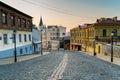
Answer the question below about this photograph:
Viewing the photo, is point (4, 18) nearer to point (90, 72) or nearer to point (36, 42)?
point (90, 72)

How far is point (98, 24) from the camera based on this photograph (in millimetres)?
55125

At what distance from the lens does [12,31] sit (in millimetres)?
36188

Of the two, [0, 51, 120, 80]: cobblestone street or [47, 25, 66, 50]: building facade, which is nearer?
[0, 51, 120, 80]: cobblestone street

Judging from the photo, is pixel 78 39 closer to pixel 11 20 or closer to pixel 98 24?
pixel 98 24

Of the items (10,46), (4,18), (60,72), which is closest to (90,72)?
(60,72)

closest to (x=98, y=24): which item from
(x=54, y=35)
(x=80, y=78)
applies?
(x=80, y=78)

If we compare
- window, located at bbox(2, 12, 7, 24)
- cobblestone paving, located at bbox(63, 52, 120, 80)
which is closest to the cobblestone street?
cobblestone paving, located at bbox(63, 52, 120, 80)

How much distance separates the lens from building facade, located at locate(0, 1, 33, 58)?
31.6 m

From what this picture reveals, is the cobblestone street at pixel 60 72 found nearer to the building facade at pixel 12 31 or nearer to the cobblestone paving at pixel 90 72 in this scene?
the cobblestone paving at pixel 90 72

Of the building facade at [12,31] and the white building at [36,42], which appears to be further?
the white building at [36,42]

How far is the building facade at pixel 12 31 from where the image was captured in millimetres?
31600

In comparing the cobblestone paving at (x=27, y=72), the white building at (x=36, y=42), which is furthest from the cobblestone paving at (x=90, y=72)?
the white building at (x=36, y=42)

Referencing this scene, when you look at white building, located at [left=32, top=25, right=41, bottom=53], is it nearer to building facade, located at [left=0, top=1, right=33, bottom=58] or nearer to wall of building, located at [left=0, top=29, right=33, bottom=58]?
building facade, located at [left=0, top=1, right=33, bottom=58]

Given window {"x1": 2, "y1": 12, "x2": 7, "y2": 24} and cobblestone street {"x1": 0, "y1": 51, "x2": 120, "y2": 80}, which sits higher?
window {"x1": 2, "y1": 12, "x2": 7, "y2": 24}
